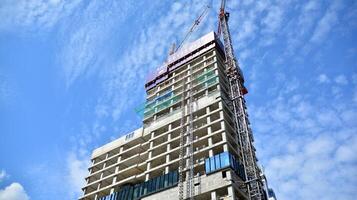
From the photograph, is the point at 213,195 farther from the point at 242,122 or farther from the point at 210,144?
the point at 242,122

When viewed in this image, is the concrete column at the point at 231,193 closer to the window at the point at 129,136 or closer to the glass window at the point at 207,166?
the glass window at the point at 207,166

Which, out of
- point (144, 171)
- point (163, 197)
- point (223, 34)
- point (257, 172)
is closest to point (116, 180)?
point (144, 171)

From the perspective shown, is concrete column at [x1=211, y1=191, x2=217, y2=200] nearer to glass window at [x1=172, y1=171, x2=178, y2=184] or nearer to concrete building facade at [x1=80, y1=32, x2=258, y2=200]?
concrete building facade at [x1=80, y1=32, x2=258, y2=200]

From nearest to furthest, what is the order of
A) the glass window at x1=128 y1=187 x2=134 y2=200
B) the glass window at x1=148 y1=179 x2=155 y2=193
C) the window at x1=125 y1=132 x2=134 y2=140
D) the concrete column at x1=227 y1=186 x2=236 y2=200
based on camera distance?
1. the concrete column at x1=227 y1=186 x2=236 y2=200
2. the glass window at x1=148 y1=179 x2=155 y2=193
3. the glass window at x1=128 y1=187 x2=134 y2=200
4. the window at x1=125 y1=132 x2=134 y2=140

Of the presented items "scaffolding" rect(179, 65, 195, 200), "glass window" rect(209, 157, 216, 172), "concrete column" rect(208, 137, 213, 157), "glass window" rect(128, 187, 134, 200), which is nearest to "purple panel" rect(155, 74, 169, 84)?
"scaffolding" rect(179, 65, 195, 200)

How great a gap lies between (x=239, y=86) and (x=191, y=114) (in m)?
16.3

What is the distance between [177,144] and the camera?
8694cm

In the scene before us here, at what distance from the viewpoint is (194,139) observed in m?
83.1

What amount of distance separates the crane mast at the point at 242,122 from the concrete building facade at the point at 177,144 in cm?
153

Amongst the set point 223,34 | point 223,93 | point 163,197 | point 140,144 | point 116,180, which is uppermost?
point 223,34

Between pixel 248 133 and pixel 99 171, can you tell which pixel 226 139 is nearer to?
pixel 248 133

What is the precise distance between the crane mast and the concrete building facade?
1.53 meters

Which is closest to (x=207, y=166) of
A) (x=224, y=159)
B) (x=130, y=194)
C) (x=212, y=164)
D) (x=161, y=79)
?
(x=212, y=164)

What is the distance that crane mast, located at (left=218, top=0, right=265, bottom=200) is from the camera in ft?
220
